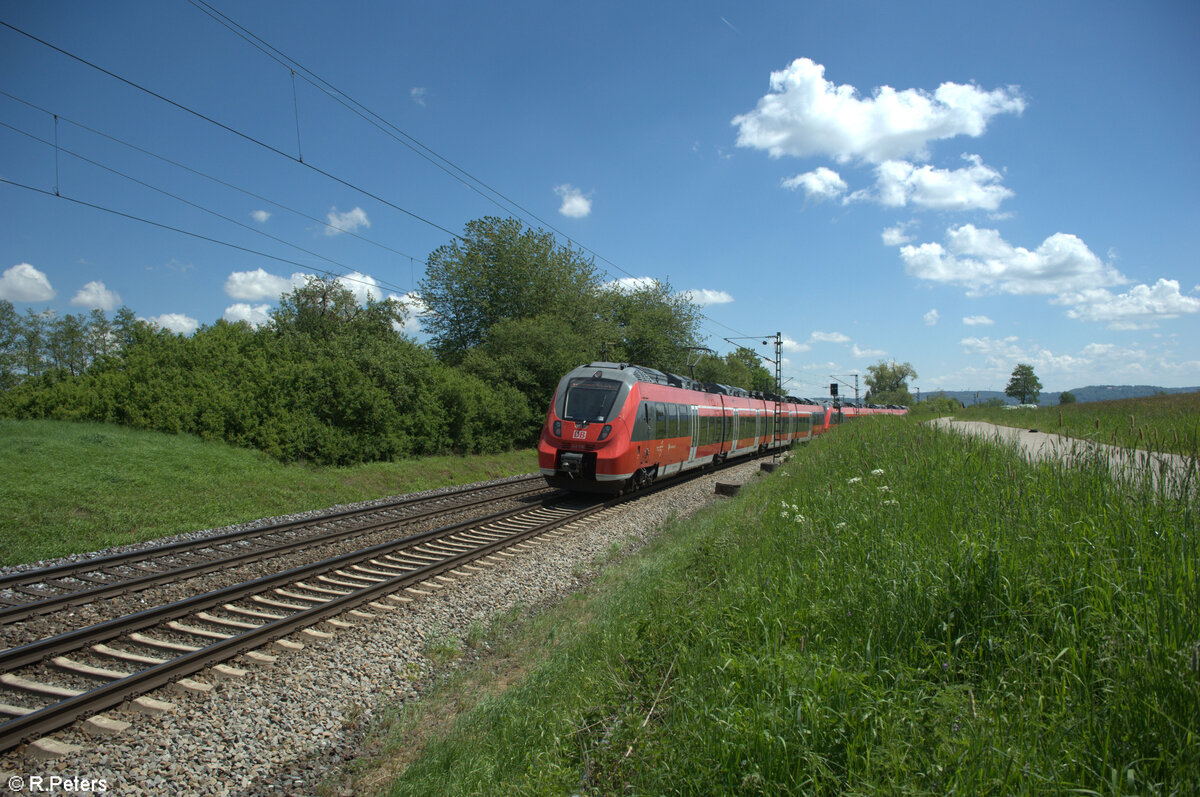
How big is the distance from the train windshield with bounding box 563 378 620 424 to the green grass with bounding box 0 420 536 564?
627cm

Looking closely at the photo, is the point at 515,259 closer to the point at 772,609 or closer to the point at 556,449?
the point at 556,449

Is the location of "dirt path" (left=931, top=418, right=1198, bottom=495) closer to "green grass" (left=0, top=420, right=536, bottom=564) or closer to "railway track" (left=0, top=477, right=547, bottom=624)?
"railway track" (left=0, top=477, right=547, bottom=624)

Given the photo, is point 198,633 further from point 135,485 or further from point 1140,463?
point 135,485

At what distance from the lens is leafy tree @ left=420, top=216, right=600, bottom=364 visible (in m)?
38.6

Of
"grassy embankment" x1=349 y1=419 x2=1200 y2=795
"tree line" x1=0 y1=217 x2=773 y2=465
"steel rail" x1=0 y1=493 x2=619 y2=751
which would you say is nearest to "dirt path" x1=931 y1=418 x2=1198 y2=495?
"grassy embankment" x1=349 y1=419 x2=1200 y2=795

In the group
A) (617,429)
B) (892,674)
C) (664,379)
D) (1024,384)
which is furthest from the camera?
(1024,384)

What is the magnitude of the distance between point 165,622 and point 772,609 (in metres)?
6.32

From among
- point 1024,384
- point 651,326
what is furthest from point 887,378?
point 651,326

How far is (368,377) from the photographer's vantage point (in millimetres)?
20875

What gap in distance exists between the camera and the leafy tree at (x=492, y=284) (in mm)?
38594

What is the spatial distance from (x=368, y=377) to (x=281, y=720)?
17.6m

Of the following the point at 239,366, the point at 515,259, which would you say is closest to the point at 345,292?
the point at 515,259

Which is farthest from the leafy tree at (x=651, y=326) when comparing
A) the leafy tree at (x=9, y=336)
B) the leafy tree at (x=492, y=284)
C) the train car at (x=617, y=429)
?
the leafy tree at (x=9, y=336)

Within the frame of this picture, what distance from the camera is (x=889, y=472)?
6.92m
